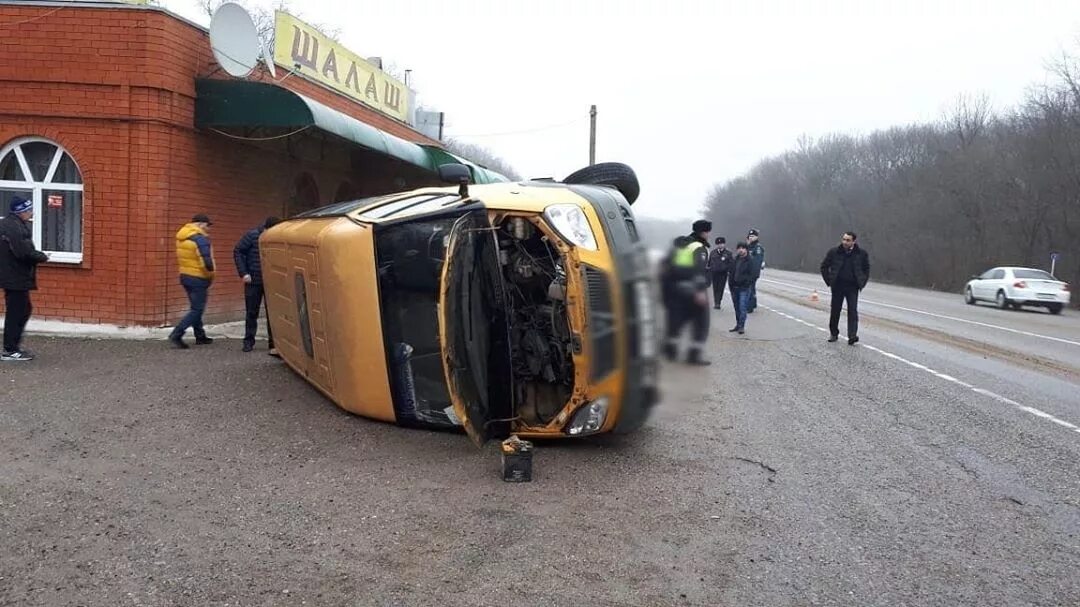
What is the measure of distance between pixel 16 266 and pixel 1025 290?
2701 cm

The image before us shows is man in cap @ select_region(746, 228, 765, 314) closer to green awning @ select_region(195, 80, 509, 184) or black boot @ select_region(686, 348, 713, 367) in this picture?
black boot @ select_region(686, 348, 713, 367)

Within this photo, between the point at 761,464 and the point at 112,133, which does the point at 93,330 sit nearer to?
the point at 112,133

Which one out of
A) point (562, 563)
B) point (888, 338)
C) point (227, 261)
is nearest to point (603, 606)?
point (562, 563)

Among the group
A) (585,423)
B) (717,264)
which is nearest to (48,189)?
(585,423)

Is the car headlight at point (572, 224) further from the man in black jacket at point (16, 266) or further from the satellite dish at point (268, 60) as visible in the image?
the satellite dish at point (268, 60)

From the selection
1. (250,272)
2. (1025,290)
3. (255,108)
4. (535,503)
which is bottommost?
(535,503)

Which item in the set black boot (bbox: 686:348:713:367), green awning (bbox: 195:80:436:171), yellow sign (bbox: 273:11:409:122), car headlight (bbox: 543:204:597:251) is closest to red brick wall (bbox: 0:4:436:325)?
green awning (bbox: 195:80:436:171)

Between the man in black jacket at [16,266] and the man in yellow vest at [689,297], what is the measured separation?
8382 mm

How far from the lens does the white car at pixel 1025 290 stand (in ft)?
82.3

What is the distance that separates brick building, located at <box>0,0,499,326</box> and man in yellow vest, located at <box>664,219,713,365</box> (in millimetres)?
9559

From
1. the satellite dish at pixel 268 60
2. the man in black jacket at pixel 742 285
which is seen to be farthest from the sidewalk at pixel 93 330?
the man in black jacket at pixel 742 285

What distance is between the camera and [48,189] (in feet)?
35.6

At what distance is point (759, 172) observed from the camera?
3723 mm

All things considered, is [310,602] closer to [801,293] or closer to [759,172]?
[759,172]
